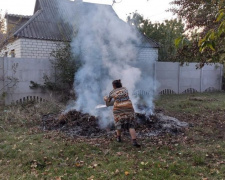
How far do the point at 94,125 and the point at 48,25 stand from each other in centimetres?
1055

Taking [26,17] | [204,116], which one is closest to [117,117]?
[204,116]

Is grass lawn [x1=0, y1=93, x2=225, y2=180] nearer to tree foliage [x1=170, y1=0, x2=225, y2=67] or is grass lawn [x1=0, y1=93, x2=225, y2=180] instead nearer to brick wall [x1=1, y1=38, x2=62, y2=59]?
tree foliage [x1=170, y1=0, x2=225, y2=67]

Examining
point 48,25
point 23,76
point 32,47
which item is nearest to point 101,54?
point 23,76

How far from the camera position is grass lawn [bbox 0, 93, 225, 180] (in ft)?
13.1

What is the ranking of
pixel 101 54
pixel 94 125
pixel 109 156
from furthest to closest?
pixel 101 54 < pixel 94 125 < pixel 109 156

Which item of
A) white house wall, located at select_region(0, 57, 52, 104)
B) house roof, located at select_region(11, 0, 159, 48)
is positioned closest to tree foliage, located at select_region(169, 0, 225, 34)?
white house wall, located at select_region(0, 57, 52, 104)

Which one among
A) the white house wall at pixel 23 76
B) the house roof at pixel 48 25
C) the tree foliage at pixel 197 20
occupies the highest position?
the house roof at pixel 48 25

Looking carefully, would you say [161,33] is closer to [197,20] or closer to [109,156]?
[197,20]

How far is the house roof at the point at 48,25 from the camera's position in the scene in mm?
14086

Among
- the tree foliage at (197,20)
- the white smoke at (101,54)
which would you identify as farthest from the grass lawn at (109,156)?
the white smoke at (101,54)

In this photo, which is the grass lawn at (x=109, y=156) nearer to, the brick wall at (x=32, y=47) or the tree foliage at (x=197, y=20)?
the tree foliage at (x=197, y=20)

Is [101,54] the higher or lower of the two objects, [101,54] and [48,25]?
the lower

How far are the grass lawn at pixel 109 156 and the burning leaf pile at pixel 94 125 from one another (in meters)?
0.39

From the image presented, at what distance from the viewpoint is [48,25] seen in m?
15.3
